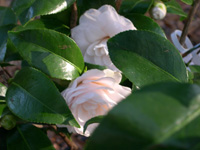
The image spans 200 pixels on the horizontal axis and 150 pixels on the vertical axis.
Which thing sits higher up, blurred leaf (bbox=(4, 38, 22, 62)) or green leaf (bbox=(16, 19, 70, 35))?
green leaf (bbox=(16, 19, 70, 35))

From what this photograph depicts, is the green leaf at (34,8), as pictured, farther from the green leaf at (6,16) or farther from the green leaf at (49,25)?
the green leaf at (6,16)

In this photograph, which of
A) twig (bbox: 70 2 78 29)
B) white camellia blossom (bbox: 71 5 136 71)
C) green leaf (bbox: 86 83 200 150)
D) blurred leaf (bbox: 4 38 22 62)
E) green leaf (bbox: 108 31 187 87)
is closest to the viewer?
green leaf (bbox: 86 83 200 150)

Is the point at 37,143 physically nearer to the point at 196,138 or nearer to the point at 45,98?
the point at 45,98

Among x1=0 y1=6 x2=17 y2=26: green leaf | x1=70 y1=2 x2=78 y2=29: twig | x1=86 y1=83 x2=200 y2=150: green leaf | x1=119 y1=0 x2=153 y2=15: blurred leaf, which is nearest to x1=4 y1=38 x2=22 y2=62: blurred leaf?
x1=0 y1=6 x2=17 y2=26: green leaf

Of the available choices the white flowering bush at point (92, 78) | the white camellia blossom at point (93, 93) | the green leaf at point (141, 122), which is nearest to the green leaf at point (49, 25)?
the white flowering bush at point (92, 78)

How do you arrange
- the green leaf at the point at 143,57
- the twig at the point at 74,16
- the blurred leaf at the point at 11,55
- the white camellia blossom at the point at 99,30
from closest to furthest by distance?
the green leaf at the point at 143,57, the white camellia blossom at the point at 99,30, the twig at the point at 74,16, the blurred leaf at the point at 11,55

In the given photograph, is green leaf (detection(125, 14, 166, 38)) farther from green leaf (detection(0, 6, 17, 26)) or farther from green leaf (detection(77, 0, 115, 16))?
green leaf (detection(0, 6, 17, 26))
